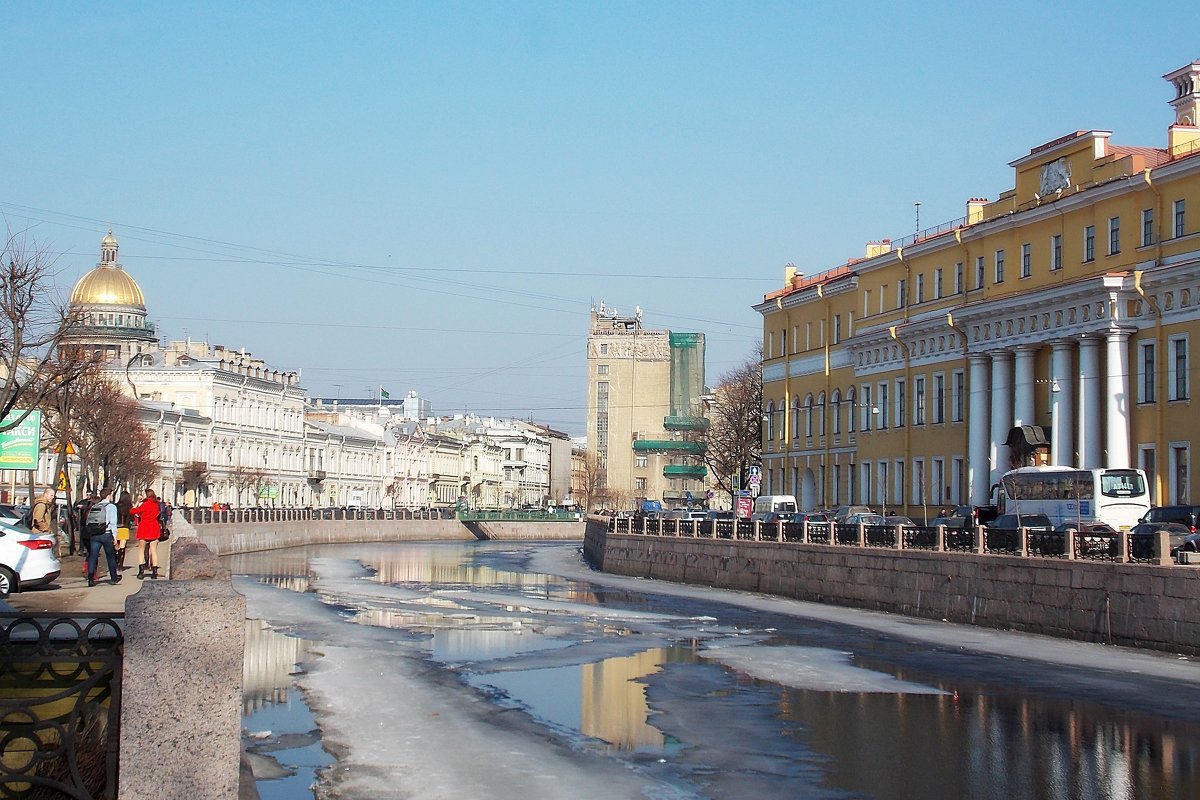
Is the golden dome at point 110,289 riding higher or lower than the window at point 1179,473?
higher

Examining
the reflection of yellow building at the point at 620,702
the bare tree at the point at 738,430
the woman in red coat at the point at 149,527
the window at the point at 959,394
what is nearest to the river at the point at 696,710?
the reflection of yellow building at the point at 620,702

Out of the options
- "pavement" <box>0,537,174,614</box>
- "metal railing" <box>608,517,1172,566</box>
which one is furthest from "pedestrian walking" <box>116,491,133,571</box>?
"metal railing" <box>608,517,1172,566</box>

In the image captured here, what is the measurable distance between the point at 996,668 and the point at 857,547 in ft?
51.8

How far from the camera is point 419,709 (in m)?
15.6

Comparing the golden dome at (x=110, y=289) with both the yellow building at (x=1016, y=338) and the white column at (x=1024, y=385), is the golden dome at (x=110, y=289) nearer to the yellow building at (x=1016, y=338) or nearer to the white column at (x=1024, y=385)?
the yellow building at (x=1016, y=338)

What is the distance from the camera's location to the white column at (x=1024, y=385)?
5328 cm

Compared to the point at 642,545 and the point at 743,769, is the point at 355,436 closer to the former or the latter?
the point at 642,545

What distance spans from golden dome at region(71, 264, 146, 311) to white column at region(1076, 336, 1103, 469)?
95.4 m

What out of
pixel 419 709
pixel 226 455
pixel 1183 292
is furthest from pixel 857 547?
pixel 226 455

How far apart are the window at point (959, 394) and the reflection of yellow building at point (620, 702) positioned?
38.8 meters

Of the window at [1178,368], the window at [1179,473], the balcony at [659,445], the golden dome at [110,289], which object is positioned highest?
the golden dome at [110,289]

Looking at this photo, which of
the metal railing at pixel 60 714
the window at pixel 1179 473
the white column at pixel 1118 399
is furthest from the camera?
the white column at pixel 1118 399

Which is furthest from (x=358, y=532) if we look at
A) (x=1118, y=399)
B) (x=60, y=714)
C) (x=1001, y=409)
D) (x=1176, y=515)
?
(x=60, y=714)

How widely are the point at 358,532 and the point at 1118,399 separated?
2424 inches
